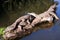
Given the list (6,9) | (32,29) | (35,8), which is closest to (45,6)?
(35,8)

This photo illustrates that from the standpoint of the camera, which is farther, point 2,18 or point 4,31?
point 2,18

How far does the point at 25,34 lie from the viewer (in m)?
12.4

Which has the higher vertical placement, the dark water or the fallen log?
the fallen log

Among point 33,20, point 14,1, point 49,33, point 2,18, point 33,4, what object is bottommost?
point 49,33

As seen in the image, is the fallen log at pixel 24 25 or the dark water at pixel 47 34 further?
the fallen log at pixel 24 25

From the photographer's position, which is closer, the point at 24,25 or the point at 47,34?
the point at 47,34

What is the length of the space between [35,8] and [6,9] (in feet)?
8.56

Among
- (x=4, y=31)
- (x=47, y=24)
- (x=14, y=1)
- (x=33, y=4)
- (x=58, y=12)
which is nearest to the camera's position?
(x=4, y=31)

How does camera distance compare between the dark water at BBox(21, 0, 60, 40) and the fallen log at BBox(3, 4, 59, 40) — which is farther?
the fallen log at BBox(3, 4, 59, 40)

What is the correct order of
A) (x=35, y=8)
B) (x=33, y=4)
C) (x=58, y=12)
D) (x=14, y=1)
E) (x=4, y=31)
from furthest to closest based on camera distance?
1. (x=14, y=1)
2. (x=33, y=4)
3. (x=35, y=8)
4. (x=58, y=12)
5. (x=4, y=31)

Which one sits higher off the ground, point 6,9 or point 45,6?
point 6,9

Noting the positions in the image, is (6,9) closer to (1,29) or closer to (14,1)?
(14,1)

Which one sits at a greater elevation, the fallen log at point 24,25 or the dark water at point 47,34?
the fallen log at point 24,25

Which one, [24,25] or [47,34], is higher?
[24,25]
